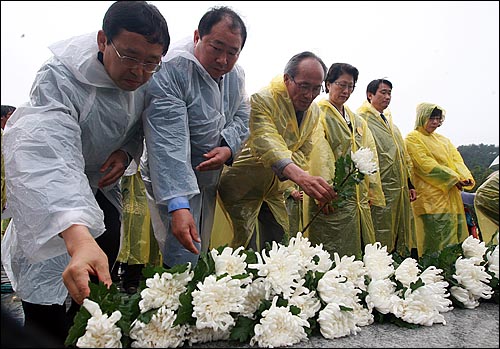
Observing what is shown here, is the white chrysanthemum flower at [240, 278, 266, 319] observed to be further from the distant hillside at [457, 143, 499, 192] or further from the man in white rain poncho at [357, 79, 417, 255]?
the man in white rain poncho at [357, 79, 417, 255]

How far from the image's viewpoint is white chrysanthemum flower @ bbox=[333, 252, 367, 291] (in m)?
1.15

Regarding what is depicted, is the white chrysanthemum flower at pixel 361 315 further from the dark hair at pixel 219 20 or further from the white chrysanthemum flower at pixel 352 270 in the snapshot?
the dark hair at pixel 219 20

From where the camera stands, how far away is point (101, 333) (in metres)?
0.83

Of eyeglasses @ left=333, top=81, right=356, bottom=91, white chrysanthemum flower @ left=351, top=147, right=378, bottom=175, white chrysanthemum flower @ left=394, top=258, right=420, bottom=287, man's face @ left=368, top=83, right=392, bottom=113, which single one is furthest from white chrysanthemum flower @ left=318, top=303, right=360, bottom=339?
man's face @ left=368, top=83, right=392, bottom=113

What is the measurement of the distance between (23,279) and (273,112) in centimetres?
102

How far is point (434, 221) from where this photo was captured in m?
3.24

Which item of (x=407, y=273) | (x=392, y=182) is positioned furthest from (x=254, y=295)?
(x=392, y=182)

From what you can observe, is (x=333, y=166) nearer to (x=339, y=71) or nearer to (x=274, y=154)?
(x=339, y=71)

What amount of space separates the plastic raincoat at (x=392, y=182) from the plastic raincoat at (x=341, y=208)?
35 cm

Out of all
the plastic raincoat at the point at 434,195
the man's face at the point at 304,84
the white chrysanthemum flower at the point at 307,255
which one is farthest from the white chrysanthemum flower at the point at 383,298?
the plastic raincoat at the point at 434,195

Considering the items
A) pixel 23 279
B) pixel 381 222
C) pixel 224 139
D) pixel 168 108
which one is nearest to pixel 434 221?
pixel 381 222

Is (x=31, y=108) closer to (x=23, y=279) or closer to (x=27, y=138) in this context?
(x=27, y=138)

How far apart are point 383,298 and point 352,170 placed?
0.58m

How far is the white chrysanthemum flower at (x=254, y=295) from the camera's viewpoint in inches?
38.7
